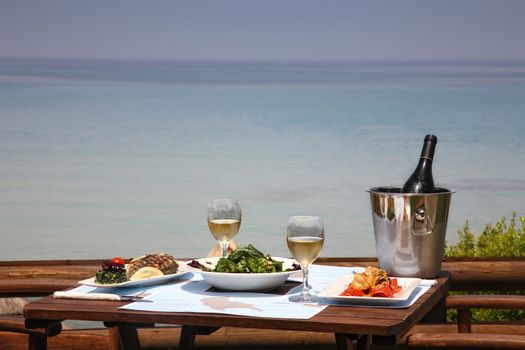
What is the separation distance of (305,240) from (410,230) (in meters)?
0.38

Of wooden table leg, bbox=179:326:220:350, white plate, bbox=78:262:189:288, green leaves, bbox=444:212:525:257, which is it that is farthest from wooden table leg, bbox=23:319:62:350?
green leaves, bbox=444:212:525:257

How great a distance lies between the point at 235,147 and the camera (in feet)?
43.8

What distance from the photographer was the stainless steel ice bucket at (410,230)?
258cm

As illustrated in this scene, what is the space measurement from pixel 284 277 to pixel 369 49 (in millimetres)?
9398

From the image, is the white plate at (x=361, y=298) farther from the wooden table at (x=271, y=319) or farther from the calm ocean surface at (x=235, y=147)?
the calm ocean surface at (x=235, y=147)

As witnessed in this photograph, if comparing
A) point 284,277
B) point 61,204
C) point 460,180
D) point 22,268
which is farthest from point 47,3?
point 284,277

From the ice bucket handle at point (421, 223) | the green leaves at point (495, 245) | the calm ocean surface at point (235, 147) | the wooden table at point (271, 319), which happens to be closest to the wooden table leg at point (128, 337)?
the wooden table at point (271, 319)

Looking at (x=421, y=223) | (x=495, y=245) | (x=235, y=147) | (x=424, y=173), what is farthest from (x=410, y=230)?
(x=235, y=147)

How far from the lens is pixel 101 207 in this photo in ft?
38.9

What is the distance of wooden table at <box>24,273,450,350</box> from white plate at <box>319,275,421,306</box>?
0.02 m

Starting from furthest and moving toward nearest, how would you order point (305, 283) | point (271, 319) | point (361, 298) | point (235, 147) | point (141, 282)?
1. point (235, 147)
2. point (141, 282)
3. point (305, 283)
4. point (361, 298)
5. point (271, 319)

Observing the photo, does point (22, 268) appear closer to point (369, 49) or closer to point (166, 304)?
point (166, 304)

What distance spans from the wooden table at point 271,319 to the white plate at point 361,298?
0.02 metres

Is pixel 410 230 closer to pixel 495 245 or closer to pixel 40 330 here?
pixel 40 330
